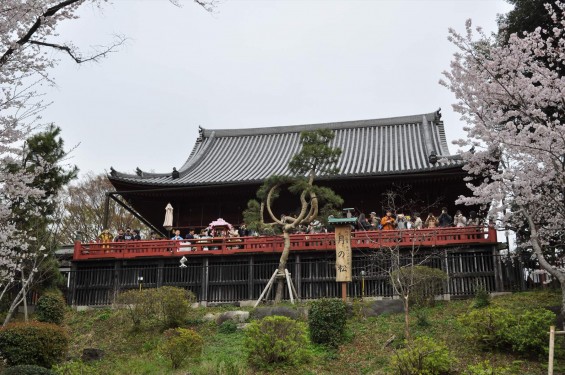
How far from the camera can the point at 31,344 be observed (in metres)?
16.6

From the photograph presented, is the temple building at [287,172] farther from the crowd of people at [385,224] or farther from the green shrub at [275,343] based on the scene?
the green shrub at [275,343]

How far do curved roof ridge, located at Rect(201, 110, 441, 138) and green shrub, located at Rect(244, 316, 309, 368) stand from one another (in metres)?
21.3

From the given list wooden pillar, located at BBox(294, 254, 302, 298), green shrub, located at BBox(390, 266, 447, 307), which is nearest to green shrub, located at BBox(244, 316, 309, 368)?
green shrub, located at BBox(390, 266, 447, 307)

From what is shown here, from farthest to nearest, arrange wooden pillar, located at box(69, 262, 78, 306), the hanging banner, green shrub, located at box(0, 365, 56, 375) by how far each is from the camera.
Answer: wooden pillar, located at box(69, 262, 78, 306)
the hanging banner
green shrub, located at box(0, 365, 56, 375)

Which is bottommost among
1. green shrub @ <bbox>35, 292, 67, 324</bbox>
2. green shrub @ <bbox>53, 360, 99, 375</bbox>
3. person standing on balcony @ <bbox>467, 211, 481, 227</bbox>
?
green shrub @ <bbox>53, 360, 99, 375</bbox>

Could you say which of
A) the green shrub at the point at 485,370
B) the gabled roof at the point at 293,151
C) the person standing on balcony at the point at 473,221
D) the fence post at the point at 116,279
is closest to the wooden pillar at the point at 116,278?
the fence post at the point at 116,279

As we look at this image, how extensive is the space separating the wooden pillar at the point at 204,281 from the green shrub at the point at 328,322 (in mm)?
6059

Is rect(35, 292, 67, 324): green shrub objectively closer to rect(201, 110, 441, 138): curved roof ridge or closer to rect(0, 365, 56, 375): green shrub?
rect(0, 365, 56, 375): green shrub

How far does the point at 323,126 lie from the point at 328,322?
68.9 feet

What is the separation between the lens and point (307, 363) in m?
16.3

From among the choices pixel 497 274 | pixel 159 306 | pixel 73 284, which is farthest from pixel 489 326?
pixel 73 284

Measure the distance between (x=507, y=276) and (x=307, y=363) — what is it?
813 cm

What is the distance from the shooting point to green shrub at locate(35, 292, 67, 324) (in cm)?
2084

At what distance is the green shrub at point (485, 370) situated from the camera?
13.7 meters
